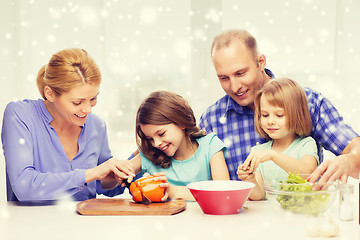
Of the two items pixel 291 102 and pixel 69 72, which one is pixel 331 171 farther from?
pixel 69 72

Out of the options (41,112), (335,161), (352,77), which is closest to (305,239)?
(335,161)

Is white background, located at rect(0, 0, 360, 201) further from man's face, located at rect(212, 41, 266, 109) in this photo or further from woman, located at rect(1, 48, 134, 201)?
woman, located at rect(1, 48, 134, 201)

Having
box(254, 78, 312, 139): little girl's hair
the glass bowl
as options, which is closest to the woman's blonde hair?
box(254, 78, 312, 139): little girl's hair

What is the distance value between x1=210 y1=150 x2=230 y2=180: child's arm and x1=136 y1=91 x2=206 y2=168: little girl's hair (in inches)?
5.5

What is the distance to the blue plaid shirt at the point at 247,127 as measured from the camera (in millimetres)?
1787

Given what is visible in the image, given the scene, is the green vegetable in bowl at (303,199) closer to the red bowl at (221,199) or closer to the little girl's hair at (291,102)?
the red bowl at (221,199)

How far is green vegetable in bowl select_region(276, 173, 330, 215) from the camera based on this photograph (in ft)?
3.91

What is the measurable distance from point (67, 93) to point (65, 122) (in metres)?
0.18

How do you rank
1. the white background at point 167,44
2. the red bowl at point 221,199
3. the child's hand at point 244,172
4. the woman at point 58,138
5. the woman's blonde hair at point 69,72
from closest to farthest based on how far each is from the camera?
1. the red bowl at point 221,199
2. the child's hand at point 244,172
3. the woman at point 58,138
4. the woman's blonde hair at point 69,72
5. the white background at point 167,44

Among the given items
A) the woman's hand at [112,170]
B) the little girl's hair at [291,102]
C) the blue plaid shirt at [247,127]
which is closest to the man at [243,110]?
the blue plaid shirt at [247,127]

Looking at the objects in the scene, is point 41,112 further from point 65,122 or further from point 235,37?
point 235,37

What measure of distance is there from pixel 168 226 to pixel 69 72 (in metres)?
0.80

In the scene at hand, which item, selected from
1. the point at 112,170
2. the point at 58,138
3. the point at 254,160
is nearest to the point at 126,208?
the point at 112,170

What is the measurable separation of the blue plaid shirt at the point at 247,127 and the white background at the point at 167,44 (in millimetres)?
766
